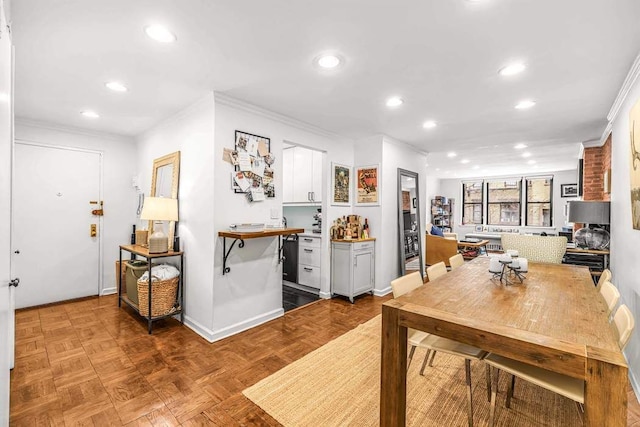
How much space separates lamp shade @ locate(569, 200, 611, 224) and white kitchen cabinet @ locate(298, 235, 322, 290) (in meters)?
3.13

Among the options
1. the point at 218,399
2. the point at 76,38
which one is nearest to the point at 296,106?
the point at 76,38

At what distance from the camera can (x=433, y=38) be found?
71.4 inches

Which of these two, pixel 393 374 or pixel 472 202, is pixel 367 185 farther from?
pixel 472 202

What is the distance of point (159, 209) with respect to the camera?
9.96 feet

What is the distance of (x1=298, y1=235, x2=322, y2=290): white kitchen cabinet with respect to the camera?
13.7ft

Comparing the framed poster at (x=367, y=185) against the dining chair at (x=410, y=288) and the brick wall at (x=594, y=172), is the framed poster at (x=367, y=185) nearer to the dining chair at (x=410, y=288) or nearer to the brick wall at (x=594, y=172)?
the dining chair at (x=410, y=288)

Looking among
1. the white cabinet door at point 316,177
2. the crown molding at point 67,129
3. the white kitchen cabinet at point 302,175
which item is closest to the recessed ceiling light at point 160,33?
the white kitchen cabinet at point 302,175

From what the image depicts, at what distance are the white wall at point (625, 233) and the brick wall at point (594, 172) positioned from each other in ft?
4.45

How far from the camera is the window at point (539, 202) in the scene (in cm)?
A: 834

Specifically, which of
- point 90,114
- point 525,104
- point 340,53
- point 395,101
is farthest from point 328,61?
point 90,114

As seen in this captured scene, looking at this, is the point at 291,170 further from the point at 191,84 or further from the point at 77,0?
the point at 77,0

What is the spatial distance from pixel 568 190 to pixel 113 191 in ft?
33.9

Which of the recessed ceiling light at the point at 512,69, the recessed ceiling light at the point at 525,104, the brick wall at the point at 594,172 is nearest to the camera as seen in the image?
the recessed ceiling light at the point at 512,69

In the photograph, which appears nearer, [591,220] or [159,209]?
[159,209]
